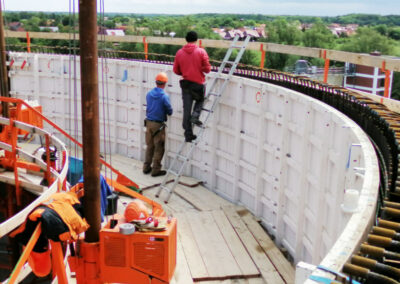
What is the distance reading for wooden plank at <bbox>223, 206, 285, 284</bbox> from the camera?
7.33 m

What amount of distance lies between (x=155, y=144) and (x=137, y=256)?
209 inches

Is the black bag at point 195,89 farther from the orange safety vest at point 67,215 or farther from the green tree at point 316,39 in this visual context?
the green tree at point 316,39

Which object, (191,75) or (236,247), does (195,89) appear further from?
(236,247)

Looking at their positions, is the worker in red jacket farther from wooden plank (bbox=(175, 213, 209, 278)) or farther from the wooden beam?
wooden plank (bbox=(175, 213, 209, 278))

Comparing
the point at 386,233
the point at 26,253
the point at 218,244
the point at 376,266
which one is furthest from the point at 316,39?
the point at 376,266

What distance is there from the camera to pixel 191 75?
10.1 m

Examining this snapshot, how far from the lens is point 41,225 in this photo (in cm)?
569

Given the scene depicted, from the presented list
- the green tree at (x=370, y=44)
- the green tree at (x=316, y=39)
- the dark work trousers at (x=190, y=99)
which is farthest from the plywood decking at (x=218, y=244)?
the green tree at (x=316, y=39)

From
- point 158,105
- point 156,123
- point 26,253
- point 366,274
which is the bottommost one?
point 26,253

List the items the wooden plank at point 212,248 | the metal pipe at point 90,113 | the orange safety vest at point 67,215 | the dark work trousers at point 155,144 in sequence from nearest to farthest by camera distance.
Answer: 1. the orange safety vest at point 67,215
2. the metal pipe at point 90,113
3. the wooden plank at point 212,248
4. the dark work trousers at point 155,144

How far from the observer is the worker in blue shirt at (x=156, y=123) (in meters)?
11.0

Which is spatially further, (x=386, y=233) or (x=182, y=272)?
(x=182, y=272)

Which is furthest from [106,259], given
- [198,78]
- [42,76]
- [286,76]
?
[42,76]

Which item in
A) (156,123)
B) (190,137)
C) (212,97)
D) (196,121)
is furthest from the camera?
(156,123)
